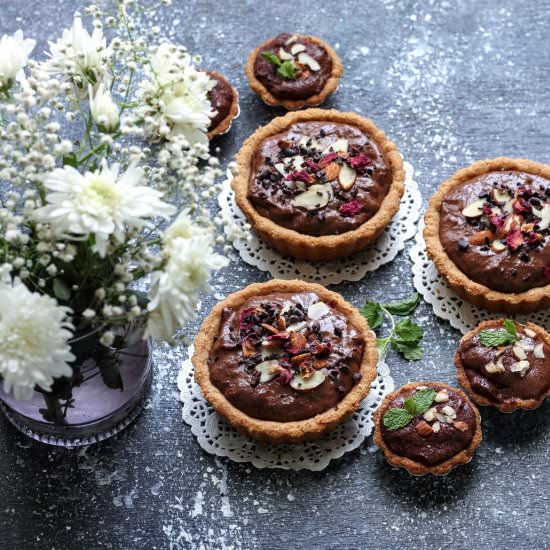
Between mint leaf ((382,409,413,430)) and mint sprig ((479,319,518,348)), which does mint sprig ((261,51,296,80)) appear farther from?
mint leaf ((382,409,413,430))

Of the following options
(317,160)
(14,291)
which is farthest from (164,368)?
(14,291)

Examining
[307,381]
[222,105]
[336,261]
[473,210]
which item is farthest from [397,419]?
[222,105]

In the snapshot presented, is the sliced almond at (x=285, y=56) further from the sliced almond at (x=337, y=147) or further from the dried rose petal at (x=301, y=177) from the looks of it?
the dried rose petal at (x=301, y=177)

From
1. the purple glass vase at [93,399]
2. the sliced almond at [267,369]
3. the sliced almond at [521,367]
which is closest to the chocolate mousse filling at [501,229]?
the sliced almond at [521,367]

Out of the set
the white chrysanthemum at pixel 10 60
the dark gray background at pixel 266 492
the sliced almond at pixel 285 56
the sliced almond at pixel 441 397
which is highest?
the white chrysanthemum at pixel 10 60

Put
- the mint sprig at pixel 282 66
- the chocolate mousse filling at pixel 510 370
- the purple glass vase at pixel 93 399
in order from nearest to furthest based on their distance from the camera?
the purple glass vase at pixel 93 399 → the chocolate mousse filling at pixel 510 370 → the mint sprig at pixel 282 66

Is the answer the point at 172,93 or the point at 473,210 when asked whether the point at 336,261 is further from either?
the point at 172,93

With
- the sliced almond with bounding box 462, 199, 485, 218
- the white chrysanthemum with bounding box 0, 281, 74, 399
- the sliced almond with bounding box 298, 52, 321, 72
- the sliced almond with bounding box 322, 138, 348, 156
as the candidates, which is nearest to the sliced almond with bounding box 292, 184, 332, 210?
the sliced almond with bounding box 322, 138, 348, 156

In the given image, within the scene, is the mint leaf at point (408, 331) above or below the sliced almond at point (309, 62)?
below
